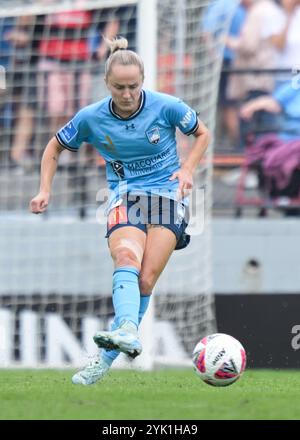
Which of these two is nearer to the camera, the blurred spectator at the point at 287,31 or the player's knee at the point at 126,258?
the player's knee at the point at 126,258

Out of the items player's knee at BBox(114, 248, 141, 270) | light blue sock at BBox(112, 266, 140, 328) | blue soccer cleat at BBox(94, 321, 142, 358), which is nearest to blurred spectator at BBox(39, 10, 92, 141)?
player's knee at BBox(114, 248, 141, 270)

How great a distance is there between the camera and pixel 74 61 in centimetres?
1020

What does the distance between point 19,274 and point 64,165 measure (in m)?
1.11

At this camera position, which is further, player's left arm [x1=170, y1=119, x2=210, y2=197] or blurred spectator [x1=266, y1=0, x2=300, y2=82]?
blurred spectator [x1=266, y1=0, x2=300, y2=82]

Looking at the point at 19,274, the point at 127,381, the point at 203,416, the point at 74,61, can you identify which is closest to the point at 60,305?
the point at 19,274

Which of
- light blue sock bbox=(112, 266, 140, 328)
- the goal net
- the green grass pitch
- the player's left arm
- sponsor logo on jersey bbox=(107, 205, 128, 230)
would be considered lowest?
the green grass pitch

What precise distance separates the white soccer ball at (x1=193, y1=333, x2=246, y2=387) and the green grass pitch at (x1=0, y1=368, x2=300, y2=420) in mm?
81

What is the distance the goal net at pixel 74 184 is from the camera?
9.66 m

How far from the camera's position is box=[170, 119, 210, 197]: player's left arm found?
599 cm

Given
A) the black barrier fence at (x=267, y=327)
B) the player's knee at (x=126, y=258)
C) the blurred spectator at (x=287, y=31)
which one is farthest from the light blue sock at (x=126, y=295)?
the blurred spectator at (x=287, y=31)

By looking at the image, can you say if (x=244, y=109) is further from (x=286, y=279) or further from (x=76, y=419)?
(x=76, y=419)

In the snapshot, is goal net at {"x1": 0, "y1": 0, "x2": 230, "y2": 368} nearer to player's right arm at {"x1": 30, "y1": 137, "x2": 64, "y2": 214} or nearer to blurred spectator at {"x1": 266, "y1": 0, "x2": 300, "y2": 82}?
blurred spectator at {"x1": 266, "y1": 0, "x2": 300, "y2": 82}

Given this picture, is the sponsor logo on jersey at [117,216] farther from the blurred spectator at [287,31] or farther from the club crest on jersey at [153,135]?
the blurred spectator at [287,31]

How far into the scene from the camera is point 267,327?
31.6 ft
